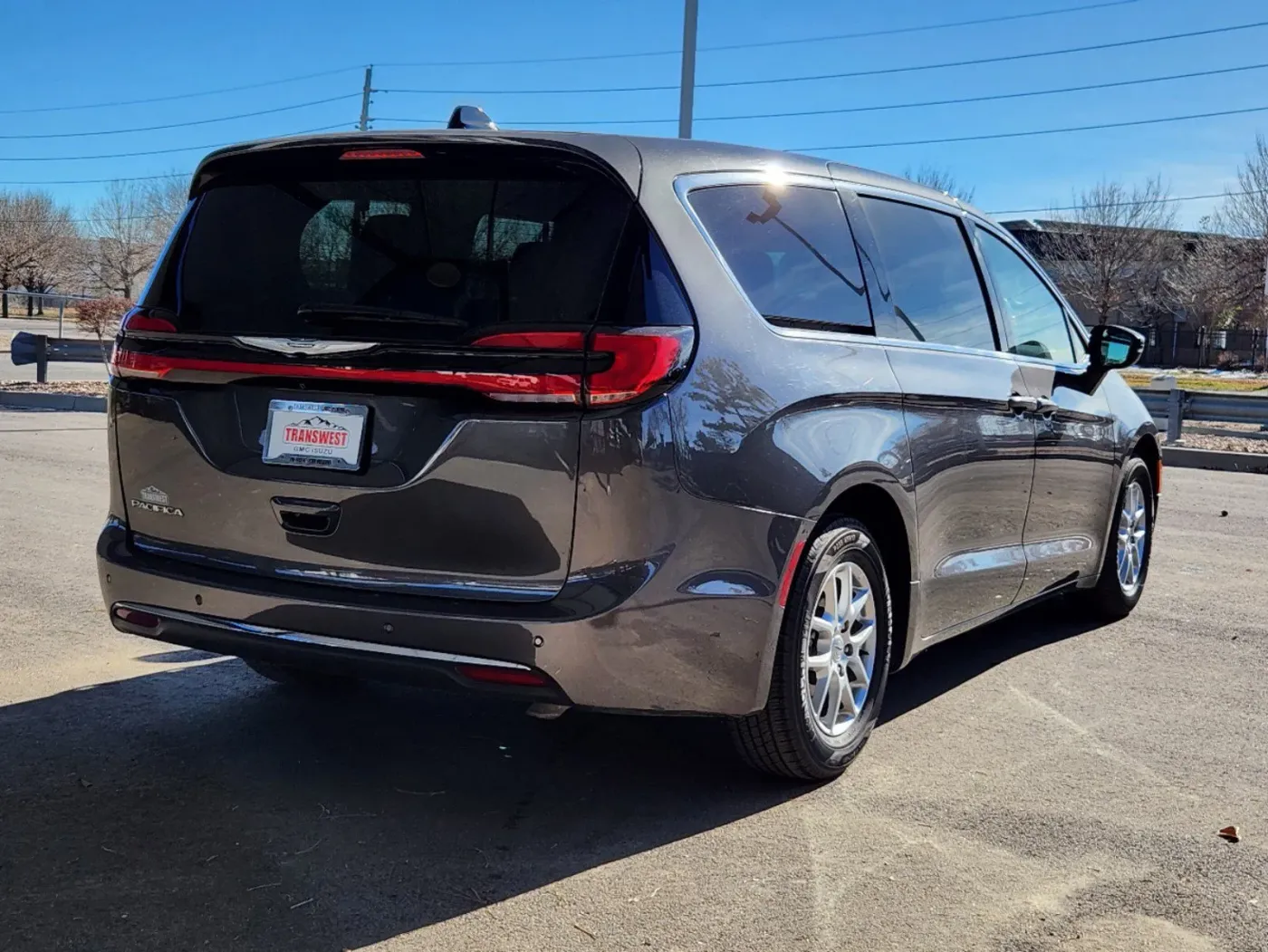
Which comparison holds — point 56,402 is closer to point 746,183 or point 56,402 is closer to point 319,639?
point 319,639

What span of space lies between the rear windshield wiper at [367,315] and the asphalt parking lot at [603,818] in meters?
1.32

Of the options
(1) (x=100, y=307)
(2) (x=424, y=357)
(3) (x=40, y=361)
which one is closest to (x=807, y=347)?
(2) (x=424, y=357)

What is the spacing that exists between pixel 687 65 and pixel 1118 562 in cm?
1055

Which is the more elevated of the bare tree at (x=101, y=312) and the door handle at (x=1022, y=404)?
the bare tree at (x=101, y=312)

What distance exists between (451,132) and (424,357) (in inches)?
26.3

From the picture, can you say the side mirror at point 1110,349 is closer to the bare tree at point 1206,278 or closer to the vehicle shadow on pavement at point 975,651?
the vehicle shadow on pavement at point 975,651

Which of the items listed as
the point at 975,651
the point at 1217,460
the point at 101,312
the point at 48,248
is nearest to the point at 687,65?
the point at 1217,460

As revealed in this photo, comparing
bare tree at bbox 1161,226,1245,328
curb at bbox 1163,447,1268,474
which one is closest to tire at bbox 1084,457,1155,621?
curb at bbox 1163,447,1268,474

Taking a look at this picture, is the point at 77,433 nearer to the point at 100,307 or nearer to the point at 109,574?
the point at 109,574

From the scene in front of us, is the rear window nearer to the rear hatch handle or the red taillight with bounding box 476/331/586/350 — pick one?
the red taillight with bounding box 476/331/586/350

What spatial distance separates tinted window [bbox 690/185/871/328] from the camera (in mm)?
3521

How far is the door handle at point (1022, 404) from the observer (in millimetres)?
4691

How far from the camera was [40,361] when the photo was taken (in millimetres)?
20938

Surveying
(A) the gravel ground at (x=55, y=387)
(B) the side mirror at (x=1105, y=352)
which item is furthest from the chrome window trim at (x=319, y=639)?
(A) the gravel ground at (x=55, y=387)
